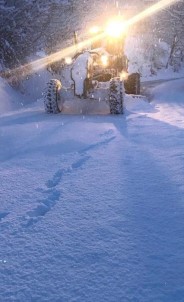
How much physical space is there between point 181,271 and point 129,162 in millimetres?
2605

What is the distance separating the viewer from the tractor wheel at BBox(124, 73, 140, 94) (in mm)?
14305

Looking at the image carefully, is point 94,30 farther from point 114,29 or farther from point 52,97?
point 52,97

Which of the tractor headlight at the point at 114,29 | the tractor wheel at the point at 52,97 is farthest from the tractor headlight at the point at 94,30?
the tractor wheel at the point at 52,97

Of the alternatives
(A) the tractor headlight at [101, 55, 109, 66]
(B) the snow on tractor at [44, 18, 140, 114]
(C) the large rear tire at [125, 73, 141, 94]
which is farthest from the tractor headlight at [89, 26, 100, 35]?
(C) the large rear tire at [125, 73, 141, 94]

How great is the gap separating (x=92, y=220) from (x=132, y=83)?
11.8 meters

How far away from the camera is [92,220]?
317 centimetres

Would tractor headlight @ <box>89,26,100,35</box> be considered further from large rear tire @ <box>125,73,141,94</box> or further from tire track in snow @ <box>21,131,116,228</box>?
tire track in snow @ <box>21,131,116,228</box>

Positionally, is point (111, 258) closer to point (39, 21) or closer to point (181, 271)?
point (181, 271)

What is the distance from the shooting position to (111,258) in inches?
101

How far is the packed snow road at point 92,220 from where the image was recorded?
2.28 m

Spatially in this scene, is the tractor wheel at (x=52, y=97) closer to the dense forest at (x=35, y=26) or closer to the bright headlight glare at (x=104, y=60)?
the bright headlight glare at (x=104, y=60)

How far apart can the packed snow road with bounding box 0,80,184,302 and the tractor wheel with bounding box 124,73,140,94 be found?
27.7ft

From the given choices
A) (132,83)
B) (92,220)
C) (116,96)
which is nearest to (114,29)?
(132,83)

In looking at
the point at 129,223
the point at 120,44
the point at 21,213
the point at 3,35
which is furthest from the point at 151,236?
A: the point at 3,35
